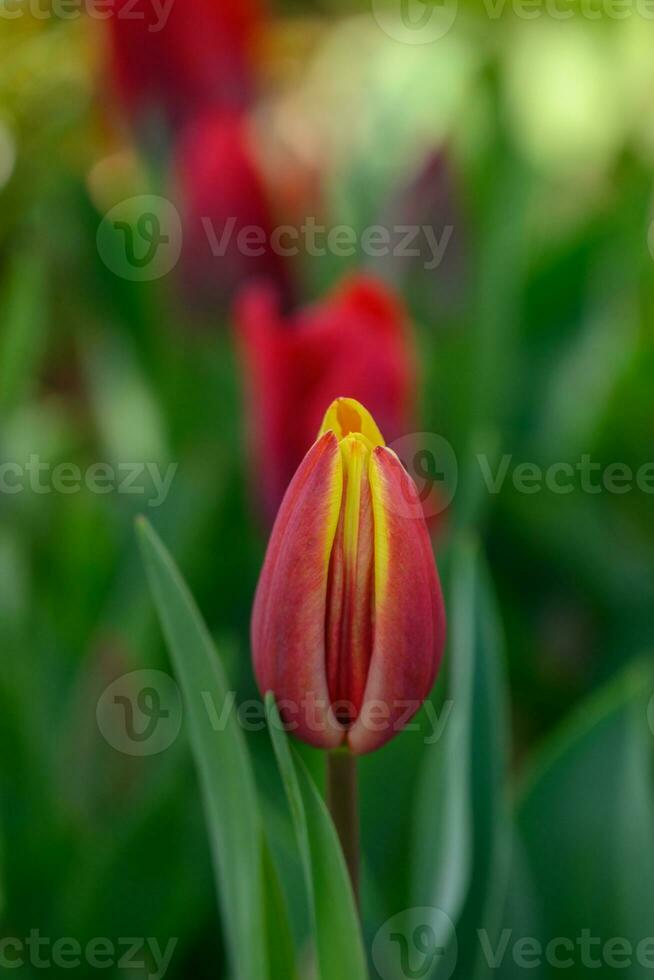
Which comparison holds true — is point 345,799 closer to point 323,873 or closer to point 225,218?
point 323,873

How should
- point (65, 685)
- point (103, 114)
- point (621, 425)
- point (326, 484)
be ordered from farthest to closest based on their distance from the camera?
point (103, 114), point (621, 425), point (65, 685), point (326, 484)

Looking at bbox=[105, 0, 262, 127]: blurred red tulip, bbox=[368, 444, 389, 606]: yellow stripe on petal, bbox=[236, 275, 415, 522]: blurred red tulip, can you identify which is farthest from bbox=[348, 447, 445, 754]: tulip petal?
bbox=[105, 0, 262, 127]: blurred red tulip

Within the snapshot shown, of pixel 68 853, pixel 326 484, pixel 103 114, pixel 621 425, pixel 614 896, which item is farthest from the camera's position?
pixel 103 114

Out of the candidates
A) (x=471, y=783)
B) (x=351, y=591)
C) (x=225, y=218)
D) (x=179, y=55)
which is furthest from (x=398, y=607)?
(x=179, y=55)

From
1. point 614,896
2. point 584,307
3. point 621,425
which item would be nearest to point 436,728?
point 614,896

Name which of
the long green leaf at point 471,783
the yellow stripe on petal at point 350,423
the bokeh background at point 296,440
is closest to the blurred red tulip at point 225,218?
the bokeh background at point 296,440

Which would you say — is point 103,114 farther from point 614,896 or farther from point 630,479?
point 614,896
